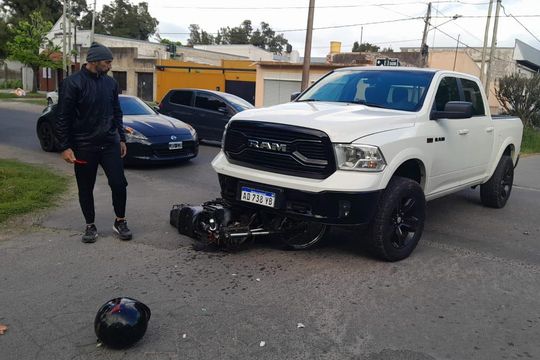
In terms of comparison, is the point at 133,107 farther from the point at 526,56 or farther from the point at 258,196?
the point at 526,56

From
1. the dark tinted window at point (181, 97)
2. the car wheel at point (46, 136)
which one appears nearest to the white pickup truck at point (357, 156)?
the car wheel at point (46, 136)

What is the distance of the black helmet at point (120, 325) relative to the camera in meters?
2.97

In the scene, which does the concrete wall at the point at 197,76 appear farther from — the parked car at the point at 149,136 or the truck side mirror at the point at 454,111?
the truck side mirror at the point at 454,111

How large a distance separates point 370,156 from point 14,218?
13.2 ft

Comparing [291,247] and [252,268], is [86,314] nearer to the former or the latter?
[252,268]

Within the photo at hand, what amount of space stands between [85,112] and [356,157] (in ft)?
8.37

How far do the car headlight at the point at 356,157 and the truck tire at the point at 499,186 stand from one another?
3.62m

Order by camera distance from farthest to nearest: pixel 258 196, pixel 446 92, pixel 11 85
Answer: pixel 11 85 → pixel 446 92 → pixel 258 196

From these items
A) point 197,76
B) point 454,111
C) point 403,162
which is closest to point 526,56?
point 197,76

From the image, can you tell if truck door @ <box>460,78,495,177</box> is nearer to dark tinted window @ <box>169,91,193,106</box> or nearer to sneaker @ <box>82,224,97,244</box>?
sneaker @ <box>82,224,97,244</box>

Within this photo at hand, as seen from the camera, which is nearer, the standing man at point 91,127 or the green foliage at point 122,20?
the standing man at point 91,127

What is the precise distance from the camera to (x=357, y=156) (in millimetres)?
4262

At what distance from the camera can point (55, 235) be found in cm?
511

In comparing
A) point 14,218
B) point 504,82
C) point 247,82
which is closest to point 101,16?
point 247,82
